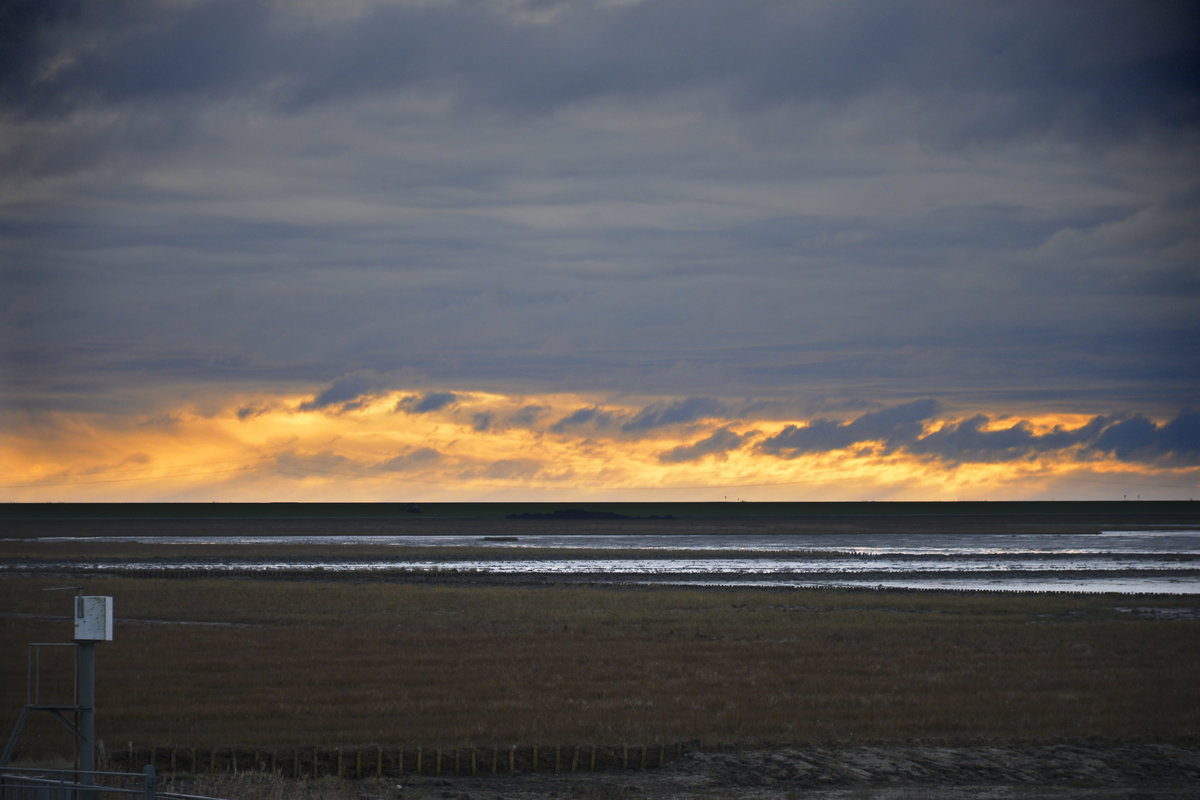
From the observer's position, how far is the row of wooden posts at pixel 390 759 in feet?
74.9

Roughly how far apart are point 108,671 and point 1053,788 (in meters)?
24.6

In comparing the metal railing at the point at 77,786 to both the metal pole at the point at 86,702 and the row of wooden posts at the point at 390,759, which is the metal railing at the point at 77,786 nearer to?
the metal pole at the point at 86,702

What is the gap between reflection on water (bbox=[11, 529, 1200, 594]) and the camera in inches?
2803

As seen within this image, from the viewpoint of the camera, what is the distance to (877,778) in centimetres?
2306

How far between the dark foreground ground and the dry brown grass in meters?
1.30

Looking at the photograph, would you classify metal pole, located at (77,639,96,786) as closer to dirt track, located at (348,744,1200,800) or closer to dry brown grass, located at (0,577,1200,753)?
dirt track, located at (348,744,1200,800)

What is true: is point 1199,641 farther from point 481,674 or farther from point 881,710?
point 481,674

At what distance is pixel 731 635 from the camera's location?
41938 mm

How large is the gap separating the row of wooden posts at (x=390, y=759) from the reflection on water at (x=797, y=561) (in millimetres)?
43751

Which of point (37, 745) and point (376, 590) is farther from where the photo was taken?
point (376, 590)

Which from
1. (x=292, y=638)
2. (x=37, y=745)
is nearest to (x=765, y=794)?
(x=37, y=745)

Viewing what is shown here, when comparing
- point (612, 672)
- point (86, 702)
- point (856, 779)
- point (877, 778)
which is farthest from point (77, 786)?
point (612, 672)

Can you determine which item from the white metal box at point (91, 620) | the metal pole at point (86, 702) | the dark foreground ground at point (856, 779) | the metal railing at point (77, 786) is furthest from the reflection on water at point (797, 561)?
the white metal box at point (91, 620)

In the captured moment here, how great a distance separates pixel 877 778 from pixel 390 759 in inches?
384
